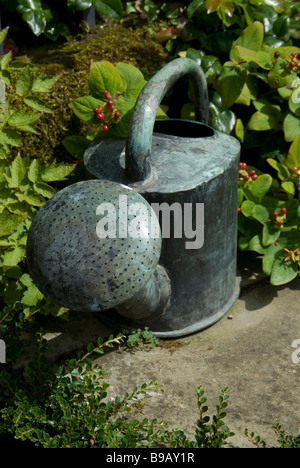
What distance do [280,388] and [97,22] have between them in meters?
2.18

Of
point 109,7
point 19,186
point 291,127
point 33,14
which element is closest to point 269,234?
point 291,127

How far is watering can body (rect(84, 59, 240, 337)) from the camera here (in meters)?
2.20

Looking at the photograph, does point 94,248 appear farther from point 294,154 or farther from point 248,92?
point 248,92

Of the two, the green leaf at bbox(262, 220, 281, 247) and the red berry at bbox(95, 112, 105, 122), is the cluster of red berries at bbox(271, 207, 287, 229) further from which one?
the red berry at bbox(95, 112, 105, 122)

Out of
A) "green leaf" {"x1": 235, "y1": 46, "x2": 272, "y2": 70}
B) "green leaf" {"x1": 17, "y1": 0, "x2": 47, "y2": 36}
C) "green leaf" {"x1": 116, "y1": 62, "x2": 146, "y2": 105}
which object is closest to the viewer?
"green leaf" {"x1": 116, "y1": 62, "x2": 146, "y2": 105}

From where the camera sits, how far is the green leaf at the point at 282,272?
104 inches

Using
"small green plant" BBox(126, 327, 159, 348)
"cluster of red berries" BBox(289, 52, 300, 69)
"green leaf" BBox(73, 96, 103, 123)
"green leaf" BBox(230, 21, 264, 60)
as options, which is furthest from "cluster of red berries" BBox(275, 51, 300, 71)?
"small green plant" BBox(126, 327, 159, 348)

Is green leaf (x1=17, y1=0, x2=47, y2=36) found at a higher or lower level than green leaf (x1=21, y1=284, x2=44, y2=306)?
higher

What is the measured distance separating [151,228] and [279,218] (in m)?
1.04

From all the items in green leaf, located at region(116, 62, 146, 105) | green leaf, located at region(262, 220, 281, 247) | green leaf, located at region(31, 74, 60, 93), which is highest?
green leaf, located at region(31, 74, 60, 93)

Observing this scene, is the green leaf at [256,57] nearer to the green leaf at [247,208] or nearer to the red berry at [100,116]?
the green leaf at [247,208]

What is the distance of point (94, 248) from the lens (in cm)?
173

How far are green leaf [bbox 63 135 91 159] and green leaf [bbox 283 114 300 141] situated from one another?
0.92 metres

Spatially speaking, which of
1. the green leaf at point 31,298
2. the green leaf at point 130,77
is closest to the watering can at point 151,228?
the green leaf at point 130,77
